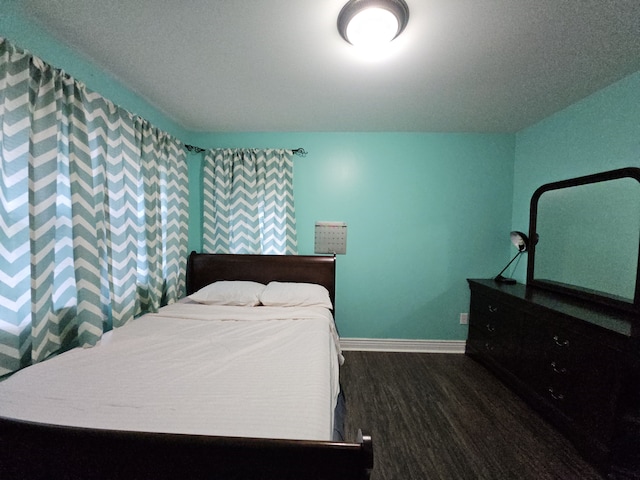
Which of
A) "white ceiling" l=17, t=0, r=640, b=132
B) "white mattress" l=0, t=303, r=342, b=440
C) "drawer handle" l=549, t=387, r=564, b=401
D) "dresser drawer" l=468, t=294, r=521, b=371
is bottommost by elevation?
"drawer handle" l=549, t=387, r=564, b=401

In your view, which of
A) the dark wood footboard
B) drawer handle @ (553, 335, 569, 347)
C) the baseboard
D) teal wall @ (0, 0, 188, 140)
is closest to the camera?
the dark wood footboard

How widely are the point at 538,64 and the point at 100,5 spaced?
97.4 inches

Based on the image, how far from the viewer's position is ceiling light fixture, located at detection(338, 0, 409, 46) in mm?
1029

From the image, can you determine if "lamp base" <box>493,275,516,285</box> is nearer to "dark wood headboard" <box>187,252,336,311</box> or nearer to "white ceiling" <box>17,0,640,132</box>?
"white ceiling" <box>17,0,640,132</box>

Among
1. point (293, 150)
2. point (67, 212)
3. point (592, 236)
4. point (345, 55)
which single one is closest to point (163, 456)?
point (67, 212)

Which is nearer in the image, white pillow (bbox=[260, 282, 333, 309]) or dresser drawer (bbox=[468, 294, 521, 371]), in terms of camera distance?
dresser drawer (bbox=[468, 294, 521, 371])

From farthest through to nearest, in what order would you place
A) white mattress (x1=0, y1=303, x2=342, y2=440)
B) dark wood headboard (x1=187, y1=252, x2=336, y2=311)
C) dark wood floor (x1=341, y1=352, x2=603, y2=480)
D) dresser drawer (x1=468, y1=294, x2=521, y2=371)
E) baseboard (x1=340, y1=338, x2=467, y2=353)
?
baseboard (x1=340, y1=338, x2=467, y2=353), dark wood headboard (x1=187, y1=252, x2=336, y2=311), dresser drawer (x1=468, y1=294, x2=521, y2=371), dark wood floor (x1=341, y1=352, x2=603, y2=480), white mattress (x1=0, y1=303, x2=342, y2=440)

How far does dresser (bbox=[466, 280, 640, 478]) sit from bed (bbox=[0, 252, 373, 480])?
4.66ft

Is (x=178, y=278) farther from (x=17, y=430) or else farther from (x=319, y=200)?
(x=17, y=430)

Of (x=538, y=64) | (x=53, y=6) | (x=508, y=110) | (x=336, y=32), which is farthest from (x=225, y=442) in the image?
(x=508, y=110)

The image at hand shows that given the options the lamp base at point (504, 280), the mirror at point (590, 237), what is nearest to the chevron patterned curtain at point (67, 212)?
the lamp base at point (504, 280)

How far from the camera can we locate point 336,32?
1200mm

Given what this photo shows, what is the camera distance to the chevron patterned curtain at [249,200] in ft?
7.92

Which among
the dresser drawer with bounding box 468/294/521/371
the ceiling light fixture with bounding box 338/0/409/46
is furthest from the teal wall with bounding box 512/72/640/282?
the ceiling light fixture with bounding box 338/0/409/46
